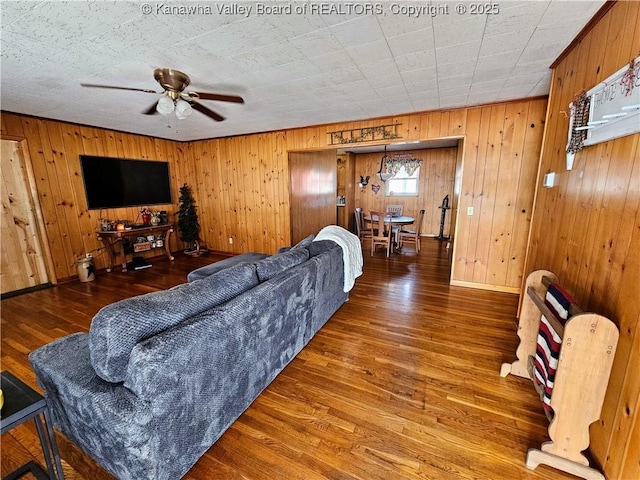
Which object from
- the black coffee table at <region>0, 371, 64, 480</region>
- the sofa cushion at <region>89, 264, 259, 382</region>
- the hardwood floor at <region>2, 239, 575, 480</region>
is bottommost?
the hardwood floor at <region>2, 239, 575, 480</region>

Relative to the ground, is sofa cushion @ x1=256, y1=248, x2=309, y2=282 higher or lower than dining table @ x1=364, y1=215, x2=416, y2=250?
higher

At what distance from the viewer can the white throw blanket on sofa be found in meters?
2.99

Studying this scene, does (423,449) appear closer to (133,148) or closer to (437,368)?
(437,368)

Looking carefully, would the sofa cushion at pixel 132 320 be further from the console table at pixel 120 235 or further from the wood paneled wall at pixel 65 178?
the wood paneled wall at pixel 65 178

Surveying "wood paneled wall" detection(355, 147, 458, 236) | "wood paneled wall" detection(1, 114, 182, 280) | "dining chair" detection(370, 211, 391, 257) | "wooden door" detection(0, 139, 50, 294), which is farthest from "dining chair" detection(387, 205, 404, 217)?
"wooden door" detection(0, 139, 50, 294)

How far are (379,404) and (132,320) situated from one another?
1.58 meters

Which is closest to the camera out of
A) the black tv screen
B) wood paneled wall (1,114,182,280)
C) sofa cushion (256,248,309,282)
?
sofa cushion (256,248,309,282)

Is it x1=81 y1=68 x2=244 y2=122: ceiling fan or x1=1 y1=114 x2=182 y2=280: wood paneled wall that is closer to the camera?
x1=81 y1=68 x2=244 y2=122: ceiling fan

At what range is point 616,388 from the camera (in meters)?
1.27

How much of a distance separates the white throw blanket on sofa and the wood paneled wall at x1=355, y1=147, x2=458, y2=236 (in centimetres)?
541

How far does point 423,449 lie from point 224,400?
1.16 meters

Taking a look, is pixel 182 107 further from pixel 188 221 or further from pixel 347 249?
pixel 188 221

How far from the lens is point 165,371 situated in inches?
44.3

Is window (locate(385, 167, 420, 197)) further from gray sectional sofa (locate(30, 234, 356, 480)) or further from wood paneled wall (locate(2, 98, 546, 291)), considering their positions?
gray sectional sofa (locate(30, 234, 356, 480))
